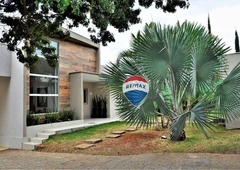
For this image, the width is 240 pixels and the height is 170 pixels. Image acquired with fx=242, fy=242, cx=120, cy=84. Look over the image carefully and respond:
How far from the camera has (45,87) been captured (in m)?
12.0

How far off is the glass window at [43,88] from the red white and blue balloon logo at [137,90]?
558 centimetres

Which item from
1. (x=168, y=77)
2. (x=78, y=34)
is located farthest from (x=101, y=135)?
(x=78, y=34)

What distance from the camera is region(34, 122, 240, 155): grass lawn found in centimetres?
758

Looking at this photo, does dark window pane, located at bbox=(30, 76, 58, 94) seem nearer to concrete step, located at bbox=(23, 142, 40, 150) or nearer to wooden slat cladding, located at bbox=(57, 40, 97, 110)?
wooden slat cladding, located at bbox=(57, 40, 97, 110)

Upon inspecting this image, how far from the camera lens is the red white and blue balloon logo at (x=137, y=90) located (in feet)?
24.5

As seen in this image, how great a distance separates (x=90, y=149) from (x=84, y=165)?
6.03 ft

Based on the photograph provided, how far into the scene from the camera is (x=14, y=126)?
9898mm

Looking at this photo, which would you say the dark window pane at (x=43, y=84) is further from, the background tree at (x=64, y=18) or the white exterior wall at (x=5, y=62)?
the background tree at (x=64, y=18)

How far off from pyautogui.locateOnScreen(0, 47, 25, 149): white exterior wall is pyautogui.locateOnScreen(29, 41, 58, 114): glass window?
1.14 meters

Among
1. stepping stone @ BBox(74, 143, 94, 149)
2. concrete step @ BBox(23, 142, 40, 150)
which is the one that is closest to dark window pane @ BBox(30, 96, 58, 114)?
concrete step @ BBox(23, 142, 40, 150)

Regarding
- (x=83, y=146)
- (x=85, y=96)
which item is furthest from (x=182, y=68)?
(x=85, y=96)

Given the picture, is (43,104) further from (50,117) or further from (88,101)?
(88,101)

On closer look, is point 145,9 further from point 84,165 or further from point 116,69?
point 84,165

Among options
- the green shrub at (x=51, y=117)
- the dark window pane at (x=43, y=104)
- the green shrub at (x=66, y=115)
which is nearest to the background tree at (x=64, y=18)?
the dark window pane at (x=43, y=104)
